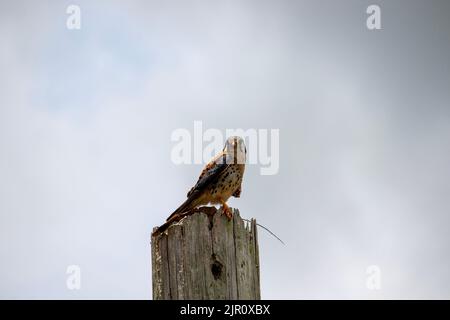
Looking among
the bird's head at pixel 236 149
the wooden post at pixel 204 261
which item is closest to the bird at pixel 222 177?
the bird's head at pixel 236 149

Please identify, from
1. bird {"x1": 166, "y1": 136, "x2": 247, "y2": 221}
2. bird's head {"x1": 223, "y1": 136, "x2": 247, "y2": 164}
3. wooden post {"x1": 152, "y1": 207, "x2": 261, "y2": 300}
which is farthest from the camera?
bird's head {"x1": 223, "y1": 136, "x2": 247, "y2": 164}

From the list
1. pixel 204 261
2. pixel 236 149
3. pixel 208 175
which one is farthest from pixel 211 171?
pixel 204 261

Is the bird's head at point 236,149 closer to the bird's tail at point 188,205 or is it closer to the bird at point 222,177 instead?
the bird at point 222,177

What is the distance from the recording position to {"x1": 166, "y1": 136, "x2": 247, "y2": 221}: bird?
29.3 ft

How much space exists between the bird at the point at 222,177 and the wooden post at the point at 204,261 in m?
3.22

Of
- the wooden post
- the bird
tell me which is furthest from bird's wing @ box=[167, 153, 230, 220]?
the wooden post

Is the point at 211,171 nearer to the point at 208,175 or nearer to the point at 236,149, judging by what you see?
the point at 208,175

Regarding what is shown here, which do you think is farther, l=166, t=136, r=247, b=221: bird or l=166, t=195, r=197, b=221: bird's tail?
l=166, t=136, r=247, b=221: bird

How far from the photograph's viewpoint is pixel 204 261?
Result: 518cm

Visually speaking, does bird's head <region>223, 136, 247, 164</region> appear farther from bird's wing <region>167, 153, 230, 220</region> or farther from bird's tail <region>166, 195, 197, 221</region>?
bird's tail <region>166, 195, 197, 221</region>

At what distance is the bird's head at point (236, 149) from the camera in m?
9.31
